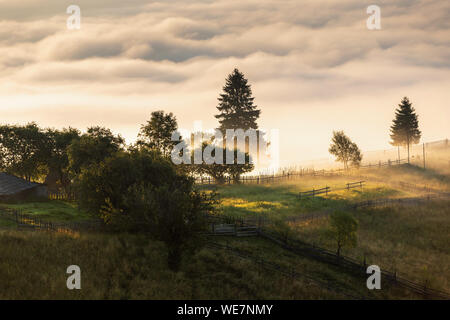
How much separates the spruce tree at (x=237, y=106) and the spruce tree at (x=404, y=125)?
3467 cm

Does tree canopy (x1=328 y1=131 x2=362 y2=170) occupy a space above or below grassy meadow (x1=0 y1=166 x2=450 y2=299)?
above

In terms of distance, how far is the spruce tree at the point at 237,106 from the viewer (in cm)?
8356

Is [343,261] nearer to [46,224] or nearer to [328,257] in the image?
[328,257]

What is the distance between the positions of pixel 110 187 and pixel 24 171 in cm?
3907

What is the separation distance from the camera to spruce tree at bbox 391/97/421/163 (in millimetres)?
83269

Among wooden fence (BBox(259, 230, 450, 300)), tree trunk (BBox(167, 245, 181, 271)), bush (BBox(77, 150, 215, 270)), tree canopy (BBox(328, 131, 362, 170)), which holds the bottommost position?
wooden fence (BBox(259, 230, 450, 300))

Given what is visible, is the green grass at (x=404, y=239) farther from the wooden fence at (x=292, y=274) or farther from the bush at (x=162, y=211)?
the bush at (x=162, y=211)

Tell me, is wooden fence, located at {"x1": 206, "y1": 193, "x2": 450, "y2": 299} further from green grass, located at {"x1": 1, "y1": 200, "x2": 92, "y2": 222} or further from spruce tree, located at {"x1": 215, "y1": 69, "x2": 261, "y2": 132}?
spruce tree, located at {"x1": 215, "y1": 69, "x2": 261, "y2": 132}

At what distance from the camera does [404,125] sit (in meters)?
83.7

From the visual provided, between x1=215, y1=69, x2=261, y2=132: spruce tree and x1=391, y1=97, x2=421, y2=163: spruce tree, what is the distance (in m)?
34.7

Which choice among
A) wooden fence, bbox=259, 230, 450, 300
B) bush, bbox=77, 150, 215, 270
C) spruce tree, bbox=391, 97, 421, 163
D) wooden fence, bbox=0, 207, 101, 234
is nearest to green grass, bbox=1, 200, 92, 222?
wooden fence, bbox=0, 207, 101, 234

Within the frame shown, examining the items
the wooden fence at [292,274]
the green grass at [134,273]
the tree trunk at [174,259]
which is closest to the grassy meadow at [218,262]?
the green grass at [134,273]

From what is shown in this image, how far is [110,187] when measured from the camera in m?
32.8

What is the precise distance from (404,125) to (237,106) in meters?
41.4
